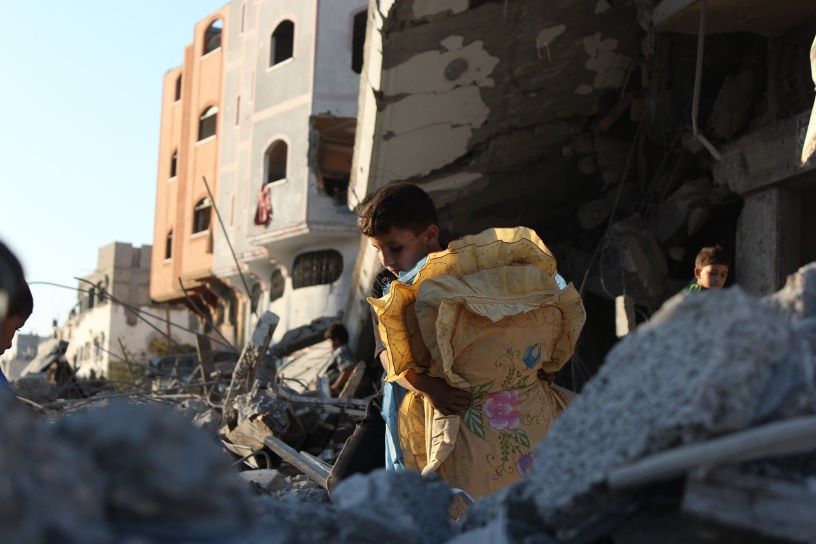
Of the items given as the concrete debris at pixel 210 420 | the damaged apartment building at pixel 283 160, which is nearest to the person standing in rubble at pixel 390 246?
the concrete debris at pixel 210 420

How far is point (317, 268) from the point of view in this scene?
20.5 m

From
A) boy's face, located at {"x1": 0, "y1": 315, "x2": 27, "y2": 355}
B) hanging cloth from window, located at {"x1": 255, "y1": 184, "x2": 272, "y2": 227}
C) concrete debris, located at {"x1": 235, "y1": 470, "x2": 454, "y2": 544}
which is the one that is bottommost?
concrete debris, located at {"x1": 235, "y1": 470, "x2": 454, "y2": 544}

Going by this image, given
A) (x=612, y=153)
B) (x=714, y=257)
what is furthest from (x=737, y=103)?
(x=714, y=257)

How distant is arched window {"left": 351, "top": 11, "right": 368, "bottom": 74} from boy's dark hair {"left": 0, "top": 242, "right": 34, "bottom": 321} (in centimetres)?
1794

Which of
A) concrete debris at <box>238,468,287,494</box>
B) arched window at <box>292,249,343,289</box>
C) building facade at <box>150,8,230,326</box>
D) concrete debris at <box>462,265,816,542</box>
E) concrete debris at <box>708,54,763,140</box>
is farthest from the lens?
building facade at <box>150,8,230,326</box>

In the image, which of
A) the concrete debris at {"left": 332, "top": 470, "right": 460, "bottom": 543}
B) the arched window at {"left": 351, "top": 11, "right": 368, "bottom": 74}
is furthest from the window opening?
the concrete debris at {"left": 332, "top": 470, "right": 460, "bottom": 543}

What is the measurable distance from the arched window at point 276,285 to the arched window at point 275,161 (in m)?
2.00

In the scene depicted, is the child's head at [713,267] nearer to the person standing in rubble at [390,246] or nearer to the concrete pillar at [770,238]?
the person standing in rubble at [390,246]

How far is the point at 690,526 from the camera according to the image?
1362 millimetres

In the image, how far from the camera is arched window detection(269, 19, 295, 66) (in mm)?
21766

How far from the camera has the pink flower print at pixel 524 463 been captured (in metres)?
2.99

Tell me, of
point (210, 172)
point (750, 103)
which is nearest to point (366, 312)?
point (750, 103)

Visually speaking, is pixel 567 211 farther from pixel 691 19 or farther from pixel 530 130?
pixel 691 19

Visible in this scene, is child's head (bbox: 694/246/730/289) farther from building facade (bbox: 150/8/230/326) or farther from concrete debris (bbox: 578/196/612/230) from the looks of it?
building facade (bbox: 150/8/230/326)
